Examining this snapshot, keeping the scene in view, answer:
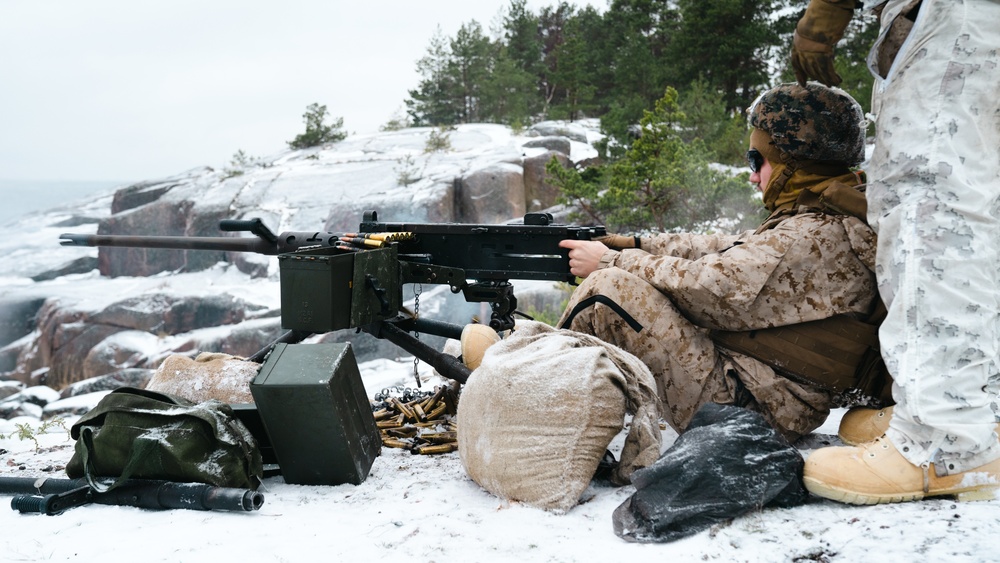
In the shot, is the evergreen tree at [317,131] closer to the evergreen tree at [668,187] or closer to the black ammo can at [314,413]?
the evergreen tree at [668,187]

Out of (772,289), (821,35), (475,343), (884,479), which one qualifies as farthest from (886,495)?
(475,343)

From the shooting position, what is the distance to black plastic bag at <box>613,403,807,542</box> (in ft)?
7.61

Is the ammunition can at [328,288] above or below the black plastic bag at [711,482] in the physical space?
above

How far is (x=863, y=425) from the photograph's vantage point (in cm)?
293

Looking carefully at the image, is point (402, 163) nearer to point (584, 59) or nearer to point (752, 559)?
point (584, 59)

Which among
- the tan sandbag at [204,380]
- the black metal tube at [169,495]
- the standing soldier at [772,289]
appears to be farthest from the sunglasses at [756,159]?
the tan sandbag at [204,380]

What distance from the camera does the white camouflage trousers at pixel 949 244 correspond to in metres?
2.23

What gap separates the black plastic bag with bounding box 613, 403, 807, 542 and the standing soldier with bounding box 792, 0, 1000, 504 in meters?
0.13

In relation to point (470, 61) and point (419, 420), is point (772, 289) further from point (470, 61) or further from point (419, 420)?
point (470, 61)

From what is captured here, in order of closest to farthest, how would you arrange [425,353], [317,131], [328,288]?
[328,288] → [425,353] → [317,131]

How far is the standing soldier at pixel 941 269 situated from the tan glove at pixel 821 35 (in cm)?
24

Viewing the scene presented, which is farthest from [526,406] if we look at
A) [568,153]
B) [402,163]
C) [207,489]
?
[568,153]

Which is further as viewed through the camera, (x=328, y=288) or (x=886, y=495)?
(x=328, y=288)

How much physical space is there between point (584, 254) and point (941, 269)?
5.18 feet
